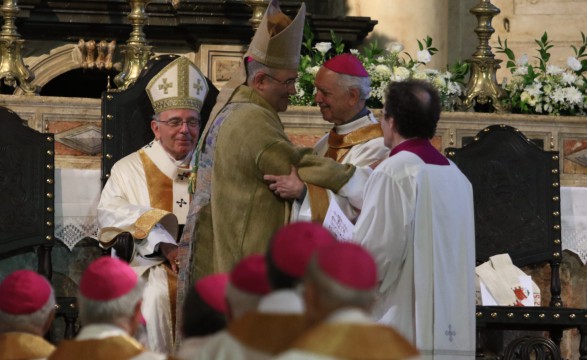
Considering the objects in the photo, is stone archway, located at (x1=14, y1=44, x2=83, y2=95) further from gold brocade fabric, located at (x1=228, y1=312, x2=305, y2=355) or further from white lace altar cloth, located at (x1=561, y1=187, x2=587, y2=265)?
gold brocade fabric, located at (x1=228, y1=312, x2=305, y2=355)

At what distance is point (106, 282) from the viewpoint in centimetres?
505

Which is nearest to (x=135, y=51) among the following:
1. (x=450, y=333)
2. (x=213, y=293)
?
(x=450, y=333)

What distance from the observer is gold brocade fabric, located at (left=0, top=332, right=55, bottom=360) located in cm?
520

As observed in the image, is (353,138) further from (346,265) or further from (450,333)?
(346,265)

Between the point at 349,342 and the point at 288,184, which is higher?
the point at 288,184

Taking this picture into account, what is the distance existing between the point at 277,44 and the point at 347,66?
0.52 m

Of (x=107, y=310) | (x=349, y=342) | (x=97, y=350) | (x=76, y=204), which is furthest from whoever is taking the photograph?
(x=76, y=204)

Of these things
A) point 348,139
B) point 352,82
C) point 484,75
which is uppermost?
point 484,75

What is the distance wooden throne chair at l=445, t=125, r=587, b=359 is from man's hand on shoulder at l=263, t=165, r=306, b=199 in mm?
2444

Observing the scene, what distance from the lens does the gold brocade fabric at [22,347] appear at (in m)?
5.20

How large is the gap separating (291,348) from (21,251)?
5.18m

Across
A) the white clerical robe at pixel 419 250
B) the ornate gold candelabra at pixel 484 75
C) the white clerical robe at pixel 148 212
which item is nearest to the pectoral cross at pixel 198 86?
the white clerical robe at pixel 148 212

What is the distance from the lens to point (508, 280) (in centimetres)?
949

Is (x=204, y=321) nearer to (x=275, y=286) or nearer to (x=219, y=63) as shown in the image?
(x=275, y=286)
